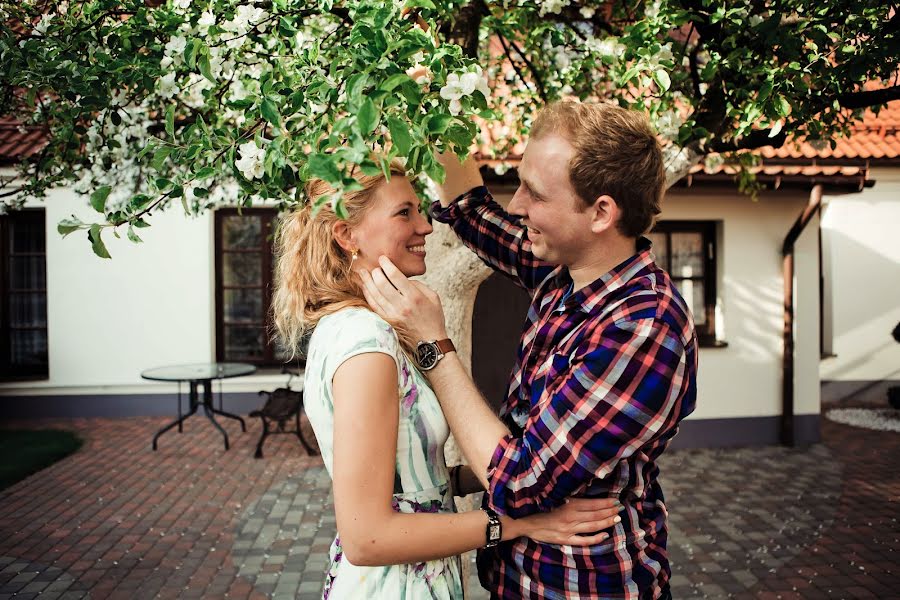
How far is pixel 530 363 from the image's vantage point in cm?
173

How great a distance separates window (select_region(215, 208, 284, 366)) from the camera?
9.86 m

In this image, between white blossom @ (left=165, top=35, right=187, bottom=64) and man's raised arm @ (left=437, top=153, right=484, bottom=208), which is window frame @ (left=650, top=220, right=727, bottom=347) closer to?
man's raised arm @ (left=437, top=153, right=484, bottom=208)

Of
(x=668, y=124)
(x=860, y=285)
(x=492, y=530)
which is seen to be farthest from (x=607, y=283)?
(x=860, y=285)

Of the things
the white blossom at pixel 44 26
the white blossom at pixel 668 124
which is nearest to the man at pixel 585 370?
the white blossom at pixel 668 124

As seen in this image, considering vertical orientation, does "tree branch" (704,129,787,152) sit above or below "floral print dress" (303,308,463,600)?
above

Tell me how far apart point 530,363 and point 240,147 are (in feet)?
2.90

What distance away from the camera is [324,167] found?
1061 millimetres

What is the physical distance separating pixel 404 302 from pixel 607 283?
471mm

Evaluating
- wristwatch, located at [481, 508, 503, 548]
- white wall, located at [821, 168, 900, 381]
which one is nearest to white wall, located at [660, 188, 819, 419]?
white wall, located at [821, 168, 900, 381]

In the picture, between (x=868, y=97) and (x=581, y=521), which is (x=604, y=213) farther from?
(x=868, y=97)

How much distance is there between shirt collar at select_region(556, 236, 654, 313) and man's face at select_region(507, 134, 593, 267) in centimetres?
10

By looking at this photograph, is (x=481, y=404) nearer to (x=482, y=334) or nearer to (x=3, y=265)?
(x=482, y=334)

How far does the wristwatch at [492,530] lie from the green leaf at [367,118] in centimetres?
91

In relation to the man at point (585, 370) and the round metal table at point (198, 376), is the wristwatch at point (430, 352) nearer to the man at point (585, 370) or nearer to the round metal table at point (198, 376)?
the man at point (585, 370)
